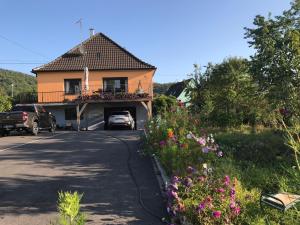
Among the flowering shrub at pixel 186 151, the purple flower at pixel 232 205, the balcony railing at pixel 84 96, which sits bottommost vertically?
the purple flower at pixel 232 205

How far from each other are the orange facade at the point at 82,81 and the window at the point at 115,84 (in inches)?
12.5

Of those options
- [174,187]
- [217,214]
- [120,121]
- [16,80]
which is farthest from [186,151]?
[16,80]

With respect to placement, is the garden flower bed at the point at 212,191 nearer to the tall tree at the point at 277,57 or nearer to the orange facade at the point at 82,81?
the tall tree at the point at 277,57

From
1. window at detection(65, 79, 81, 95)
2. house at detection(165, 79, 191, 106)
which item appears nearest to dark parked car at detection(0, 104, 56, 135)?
house at detection(165, 79, 191, 106)

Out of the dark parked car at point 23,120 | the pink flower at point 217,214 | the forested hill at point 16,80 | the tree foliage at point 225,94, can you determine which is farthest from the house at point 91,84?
the forested hill at point 16,80

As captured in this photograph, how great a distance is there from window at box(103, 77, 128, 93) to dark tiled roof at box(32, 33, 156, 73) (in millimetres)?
1007

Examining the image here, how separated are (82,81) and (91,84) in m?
0.89

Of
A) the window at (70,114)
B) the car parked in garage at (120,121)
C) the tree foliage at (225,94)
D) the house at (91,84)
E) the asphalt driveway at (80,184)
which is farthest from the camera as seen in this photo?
the window at (70,114)

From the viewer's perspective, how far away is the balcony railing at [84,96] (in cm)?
3709

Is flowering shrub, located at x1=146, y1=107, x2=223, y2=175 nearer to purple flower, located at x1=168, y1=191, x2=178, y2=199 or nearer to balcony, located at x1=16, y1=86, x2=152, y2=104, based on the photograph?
purple flower, located at x1=168, y1=191, x2=178, y2=199

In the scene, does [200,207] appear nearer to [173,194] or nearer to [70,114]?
[173,194]

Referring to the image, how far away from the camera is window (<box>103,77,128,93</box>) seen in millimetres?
40438

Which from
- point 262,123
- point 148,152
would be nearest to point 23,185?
point 148,152

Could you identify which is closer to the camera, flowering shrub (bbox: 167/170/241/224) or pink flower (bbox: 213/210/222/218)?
pink flower (bbox: 213/210/222/218)
